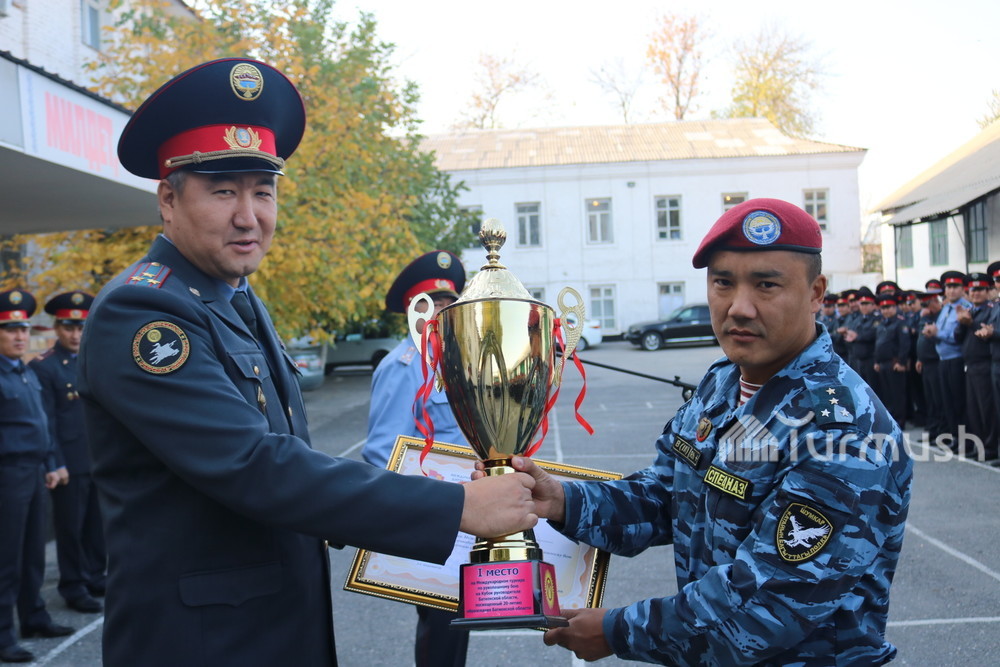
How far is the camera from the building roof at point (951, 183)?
16.5 metres

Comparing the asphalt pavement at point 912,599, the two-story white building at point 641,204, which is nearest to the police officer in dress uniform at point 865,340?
the asphalt pavement at point 912,599

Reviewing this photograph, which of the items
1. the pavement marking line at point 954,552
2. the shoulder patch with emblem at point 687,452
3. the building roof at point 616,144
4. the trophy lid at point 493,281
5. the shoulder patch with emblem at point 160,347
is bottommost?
the pavement marking line at point 954,552

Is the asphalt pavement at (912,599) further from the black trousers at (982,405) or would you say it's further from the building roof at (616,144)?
the building roof at (616,144)

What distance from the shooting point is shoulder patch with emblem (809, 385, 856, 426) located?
6.09 ft

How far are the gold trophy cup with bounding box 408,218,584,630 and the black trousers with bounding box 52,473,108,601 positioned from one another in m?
4.14

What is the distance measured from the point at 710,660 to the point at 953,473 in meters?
8.43

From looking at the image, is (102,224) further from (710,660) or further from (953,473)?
(953,473)

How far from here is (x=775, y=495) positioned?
1876 mm

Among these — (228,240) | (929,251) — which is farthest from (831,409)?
(929,251)

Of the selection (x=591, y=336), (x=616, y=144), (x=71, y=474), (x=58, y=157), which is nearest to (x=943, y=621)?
(x=71, y=474)

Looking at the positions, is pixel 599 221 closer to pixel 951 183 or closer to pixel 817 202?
pixel 817 202

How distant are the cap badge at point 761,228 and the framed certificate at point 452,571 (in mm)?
1028

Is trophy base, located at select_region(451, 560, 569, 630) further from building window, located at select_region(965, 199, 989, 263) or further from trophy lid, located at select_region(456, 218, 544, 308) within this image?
building window, located at select_region(965, 199, 989, 263)

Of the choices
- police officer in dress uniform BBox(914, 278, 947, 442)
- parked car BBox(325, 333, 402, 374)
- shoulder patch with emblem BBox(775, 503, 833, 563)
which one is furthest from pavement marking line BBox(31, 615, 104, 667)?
parked car BBox(325, 333, 402, 374)
